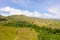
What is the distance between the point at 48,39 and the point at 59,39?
698 centimetres

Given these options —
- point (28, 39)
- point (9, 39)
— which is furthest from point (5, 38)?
point (28, 39)

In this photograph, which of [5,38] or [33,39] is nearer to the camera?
[5,38]

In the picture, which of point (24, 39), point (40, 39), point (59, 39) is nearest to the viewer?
point (24, 39)

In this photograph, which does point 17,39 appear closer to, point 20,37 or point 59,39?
point 20,37

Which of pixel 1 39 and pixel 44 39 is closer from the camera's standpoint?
pixel 1 39

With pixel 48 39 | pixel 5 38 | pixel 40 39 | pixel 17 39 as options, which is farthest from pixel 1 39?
pixel 48 39

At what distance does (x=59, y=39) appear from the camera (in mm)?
57344

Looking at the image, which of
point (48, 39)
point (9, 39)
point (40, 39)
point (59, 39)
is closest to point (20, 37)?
point (9, 39)

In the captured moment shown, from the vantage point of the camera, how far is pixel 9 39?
38.2 metres

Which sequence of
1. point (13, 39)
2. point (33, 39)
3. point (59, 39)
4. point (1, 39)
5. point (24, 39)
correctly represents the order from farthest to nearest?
point (59, 39)
point (33, 39)
point (24, 39)
point (13, 39)
point (1, 39)

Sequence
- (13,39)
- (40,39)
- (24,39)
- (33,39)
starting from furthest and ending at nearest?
(40,39) < (33,39) < (24,39) < (13,39)

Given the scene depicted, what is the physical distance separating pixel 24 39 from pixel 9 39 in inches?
202

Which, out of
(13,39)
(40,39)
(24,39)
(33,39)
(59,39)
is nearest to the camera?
(13,39)

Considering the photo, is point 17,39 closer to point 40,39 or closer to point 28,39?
point 28,39
